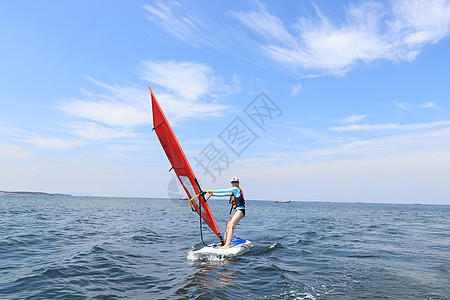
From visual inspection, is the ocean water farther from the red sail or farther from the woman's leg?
the red sail

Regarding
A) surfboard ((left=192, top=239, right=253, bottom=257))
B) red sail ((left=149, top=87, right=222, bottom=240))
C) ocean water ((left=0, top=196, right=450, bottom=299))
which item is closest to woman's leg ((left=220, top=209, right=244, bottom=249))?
surfboard ((left=192, top=239, right=253, bottom=257))

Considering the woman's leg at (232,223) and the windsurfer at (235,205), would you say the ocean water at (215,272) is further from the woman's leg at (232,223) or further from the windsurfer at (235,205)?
the windsurfer at (235,205)

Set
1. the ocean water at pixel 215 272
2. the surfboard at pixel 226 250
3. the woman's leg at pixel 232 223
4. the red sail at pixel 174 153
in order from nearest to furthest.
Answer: the ocean water at pixel 215 272 → the red sail at pixel 174 153 → the surfboard at pixel 226 250 → the woman's leg at pixel 232 223

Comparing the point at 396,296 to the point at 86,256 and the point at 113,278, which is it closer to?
the point at 113,278

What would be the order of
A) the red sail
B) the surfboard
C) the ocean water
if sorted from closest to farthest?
the ocean water
the red sail
the surfboard

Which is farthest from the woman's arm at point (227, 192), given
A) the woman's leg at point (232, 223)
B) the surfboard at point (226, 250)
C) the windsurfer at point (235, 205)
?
the surfboard at point (226, 250)

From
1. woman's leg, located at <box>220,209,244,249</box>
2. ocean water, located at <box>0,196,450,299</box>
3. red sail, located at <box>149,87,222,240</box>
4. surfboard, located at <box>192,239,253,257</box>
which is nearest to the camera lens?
ocean water, located at <box>0,196,450,299</box>

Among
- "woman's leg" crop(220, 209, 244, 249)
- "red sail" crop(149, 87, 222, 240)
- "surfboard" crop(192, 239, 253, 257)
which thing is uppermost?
"red sail" crop(149, 87, 222, 240)

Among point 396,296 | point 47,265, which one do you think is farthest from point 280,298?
point 47,265

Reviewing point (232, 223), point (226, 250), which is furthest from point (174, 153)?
point (226, 250)

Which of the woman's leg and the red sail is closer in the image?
the red sail

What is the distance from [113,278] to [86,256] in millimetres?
3309

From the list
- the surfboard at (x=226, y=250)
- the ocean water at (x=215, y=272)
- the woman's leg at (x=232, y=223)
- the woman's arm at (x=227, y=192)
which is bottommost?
the ocean water at (x=215, y=272)

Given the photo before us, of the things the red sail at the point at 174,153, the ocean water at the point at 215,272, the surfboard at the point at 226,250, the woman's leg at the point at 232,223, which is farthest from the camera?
the woman's leg at the point at 232,223
